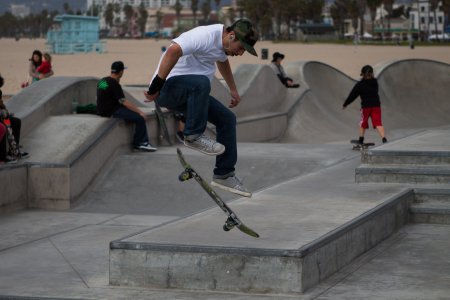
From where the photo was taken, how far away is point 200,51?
7387 mm

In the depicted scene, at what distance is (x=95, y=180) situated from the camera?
1296 cm

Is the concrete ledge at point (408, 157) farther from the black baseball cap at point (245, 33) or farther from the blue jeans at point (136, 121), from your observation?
the blue jeans at point (136, 121)

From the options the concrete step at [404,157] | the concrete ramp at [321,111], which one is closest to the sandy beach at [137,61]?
the concrete ramp at [321,111]

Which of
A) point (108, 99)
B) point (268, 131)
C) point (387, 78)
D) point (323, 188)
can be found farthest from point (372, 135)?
point (323, 188)

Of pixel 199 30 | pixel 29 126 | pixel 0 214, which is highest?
pixel 199 30

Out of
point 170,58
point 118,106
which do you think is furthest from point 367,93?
point 170,58

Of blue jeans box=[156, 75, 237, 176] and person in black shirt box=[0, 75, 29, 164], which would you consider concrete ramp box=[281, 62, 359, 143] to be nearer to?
person in black shirt box=[0, 75, 29, 164]

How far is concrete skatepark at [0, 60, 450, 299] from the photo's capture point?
7043 mm

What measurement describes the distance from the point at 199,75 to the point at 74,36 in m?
88.5

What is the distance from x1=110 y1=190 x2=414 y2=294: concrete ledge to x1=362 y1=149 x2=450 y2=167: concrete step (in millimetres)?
3580

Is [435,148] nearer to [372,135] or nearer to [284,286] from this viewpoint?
[284,286]

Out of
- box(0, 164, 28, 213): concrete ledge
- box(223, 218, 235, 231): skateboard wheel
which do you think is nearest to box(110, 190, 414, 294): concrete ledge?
box(223, 218, 235, 231): skateboard wheel

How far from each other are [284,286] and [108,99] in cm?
713

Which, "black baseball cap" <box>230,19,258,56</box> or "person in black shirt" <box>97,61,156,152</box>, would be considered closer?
"black baseball cap" <box>230,19,258,56</box>
